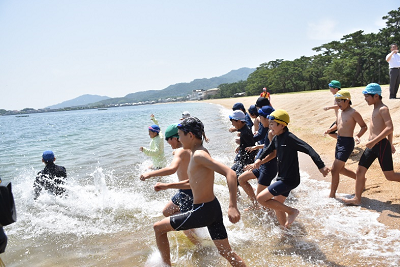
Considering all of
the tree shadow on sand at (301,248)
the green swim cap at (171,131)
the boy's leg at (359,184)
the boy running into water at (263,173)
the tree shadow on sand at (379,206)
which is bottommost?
the tree shadow on sand at (301,248)

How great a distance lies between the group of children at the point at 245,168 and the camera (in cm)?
338

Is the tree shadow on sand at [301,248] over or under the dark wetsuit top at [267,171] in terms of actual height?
under

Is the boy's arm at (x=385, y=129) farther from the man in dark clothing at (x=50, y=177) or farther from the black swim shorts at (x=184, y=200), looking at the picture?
the man in dark clothing at (x=50, y=177)

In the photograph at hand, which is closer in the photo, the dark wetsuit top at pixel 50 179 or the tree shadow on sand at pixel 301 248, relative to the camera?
the tree shadow on sand at pixel 301 248

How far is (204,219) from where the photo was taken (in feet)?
11.0

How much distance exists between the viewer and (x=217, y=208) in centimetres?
341

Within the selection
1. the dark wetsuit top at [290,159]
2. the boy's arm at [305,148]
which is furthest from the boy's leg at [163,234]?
the boy's arm at [305,148]

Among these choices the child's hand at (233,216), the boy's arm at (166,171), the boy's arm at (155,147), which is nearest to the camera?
the child's hand at (233,216)

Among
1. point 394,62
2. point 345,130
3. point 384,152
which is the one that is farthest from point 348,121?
point 394,62

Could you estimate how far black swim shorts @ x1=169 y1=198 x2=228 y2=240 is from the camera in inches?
132

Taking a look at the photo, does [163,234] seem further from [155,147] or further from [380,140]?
[380,140]

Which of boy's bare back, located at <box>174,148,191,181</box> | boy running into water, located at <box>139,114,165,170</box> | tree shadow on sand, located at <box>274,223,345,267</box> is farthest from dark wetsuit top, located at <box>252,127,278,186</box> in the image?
boy running into water, located at <box>139,114,165,170</box>

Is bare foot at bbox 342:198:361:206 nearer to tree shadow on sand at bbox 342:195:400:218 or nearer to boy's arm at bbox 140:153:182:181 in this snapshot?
tree shadow on sand at bbox 342:195:400:218

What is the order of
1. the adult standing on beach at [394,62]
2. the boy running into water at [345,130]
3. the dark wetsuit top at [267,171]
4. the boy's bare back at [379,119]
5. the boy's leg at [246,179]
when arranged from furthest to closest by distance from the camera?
the adult standing on beach at [394,62] < the boy's leg at [246,179] < the boy running into water at [345,130] < the dark wetsuit top at [267,171] < the boy's bare back at [379,119]
